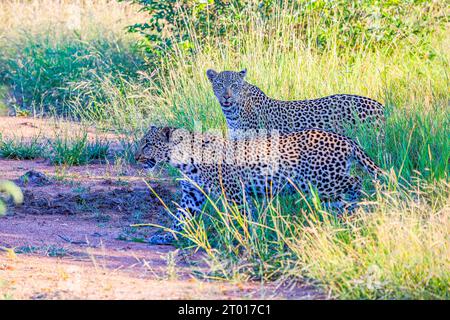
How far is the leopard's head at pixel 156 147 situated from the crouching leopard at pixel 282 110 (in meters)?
1.68

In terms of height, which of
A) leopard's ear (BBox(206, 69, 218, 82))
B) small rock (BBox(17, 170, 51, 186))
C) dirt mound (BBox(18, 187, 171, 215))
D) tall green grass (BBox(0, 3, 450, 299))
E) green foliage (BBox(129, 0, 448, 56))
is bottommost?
dirt mound (BBox(18, 187, 171, 215))

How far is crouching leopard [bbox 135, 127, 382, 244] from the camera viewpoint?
6.37 m

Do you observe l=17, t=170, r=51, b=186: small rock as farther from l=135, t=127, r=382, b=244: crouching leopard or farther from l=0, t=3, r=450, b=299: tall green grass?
l=135, t=127, r=382, b=244: crouching leopard

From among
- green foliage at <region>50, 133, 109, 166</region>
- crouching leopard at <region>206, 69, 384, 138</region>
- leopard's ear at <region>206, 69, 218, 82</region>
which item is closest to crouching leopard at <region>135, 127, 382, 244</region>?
crouching leopard at <region>206, 69, 384, 138</region>

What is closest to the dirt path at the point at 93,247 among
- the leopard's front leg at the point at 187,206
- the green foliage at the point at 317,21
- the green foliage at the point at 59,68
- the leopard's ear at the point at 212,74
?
the leopard's front leg at the point at 187,206

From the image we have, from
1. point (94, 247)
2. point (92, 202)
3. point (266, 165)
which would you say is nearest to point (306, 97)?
point (92, 202)

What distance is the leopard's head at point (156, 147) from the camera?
651 cm

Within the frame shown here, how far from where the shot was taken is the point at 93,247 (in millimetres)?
6238

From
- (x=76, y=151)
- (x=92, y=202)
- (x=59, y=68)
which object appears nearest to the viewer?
(x=92, y=202)

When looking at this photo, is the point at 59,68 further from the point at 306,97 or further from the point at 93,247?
the point at 93,247

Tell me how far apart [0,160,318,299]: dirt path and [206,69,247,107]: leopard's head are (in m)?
1.09

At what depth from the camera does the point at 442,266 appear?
4785 millimetres

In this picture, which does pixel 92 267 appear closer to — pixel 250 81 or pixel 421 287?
pixel 421 287

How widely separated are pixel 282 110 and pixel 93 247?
291 centimetres
